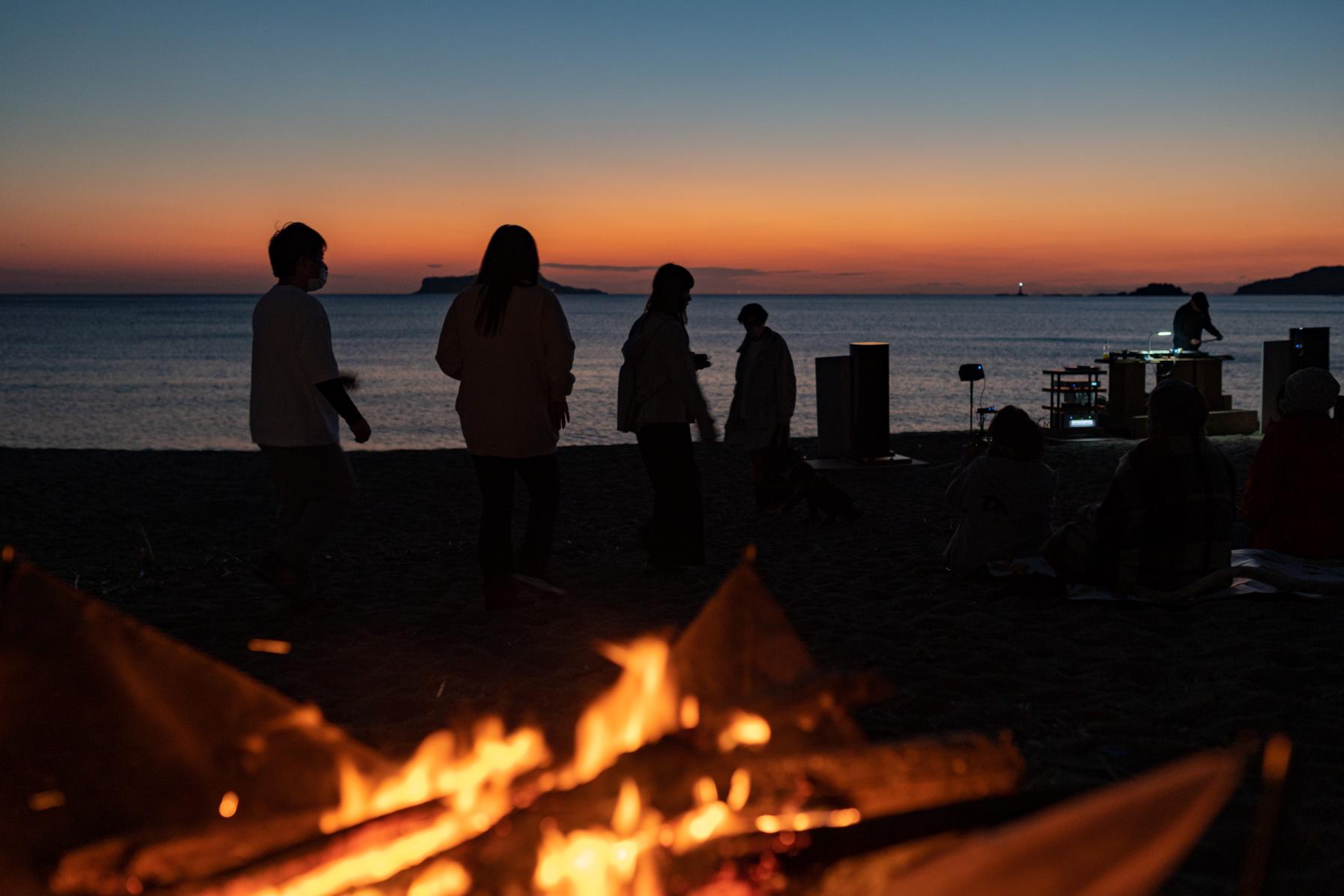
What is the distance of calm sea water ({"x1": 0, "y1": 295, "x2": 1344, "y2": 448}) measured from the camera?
1104 inches

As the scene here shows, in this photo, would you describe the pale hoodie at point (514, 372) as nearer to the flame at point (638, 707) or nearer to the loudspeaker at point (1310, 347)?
the flame at point (638, 707)

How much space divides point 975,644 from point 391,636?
3.05 meters

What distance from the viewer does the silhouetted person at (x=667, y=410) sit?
6.68 m

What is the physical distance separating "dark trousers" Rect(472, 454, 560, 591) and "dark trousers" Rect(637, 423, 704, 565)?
1.02m

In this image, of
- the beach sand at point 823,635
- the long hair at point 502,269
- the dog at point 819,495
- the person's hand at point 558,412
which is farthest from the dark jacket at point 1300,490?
the long hair at point 502,269

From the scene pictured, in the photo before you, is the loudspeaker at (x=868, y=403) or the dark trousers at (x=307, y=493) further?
the loudspeaker at (x=868, y=403)

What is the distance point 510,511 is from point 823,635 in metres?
1.83

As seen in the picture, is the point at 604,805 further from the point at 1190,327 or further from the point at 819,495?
the point at 1190,327

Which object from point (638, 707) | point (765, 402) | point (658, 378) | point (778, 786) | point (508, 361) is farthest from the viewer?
point (765, 402)

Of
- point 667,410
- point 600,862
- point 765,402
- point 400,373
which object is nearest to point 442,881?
point 600,862

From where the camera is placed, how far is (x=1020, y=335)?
102625 millimetres

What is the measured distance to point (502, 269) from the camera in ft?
→ 18.3

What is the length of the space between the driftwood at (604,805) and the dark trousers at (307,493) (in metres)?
3.71

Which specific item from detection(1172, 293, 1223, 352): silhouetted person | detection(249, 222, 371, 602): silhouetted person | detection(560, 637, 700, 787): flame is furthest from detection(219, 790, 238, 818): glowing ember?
detection(1172, 293, 1223, 352): silhouetted person
